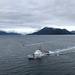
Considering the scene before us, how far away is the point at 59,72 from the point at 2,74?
82.4 ft

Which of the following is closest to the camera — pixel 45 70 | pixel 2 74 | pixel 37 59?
pixel 2 74

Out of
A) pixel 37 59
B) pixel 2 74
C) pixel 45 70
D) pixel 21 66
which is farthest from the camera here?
→ pixel 37 59

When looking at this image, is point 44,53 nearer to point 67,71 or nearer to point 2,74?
point 67,71

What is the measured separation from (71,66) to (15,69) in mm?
28610

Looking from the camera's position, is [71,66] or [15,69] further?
[71,66]

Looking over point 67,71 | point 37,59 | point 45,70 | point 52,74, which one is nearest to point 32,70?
point 45,70

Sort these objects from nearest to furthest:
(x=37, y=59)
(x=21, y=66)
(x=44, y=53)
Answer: (x=21, y=66) < (x=37, y=59) < (x=44, y=53)

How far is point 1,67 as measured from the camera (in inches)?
3356

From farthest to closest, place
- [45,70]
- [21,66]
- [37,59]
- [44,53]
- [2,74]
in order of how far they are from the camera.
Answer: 1. [44,53]
2. [37,59]
3. [21,66]
4. [45,70]
5. [2,74]

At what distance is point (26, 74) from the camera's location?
74.1 m

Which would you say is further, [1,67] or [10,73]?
[1,67]

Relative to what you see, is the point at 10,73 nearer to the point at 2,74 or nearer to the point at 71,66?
the point at 2,74

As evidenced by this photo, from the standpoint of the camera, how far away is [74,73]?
7500 centimetres

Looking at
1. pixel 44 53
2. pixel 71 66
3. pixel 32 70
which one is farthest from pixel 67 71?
pixel 44 53
